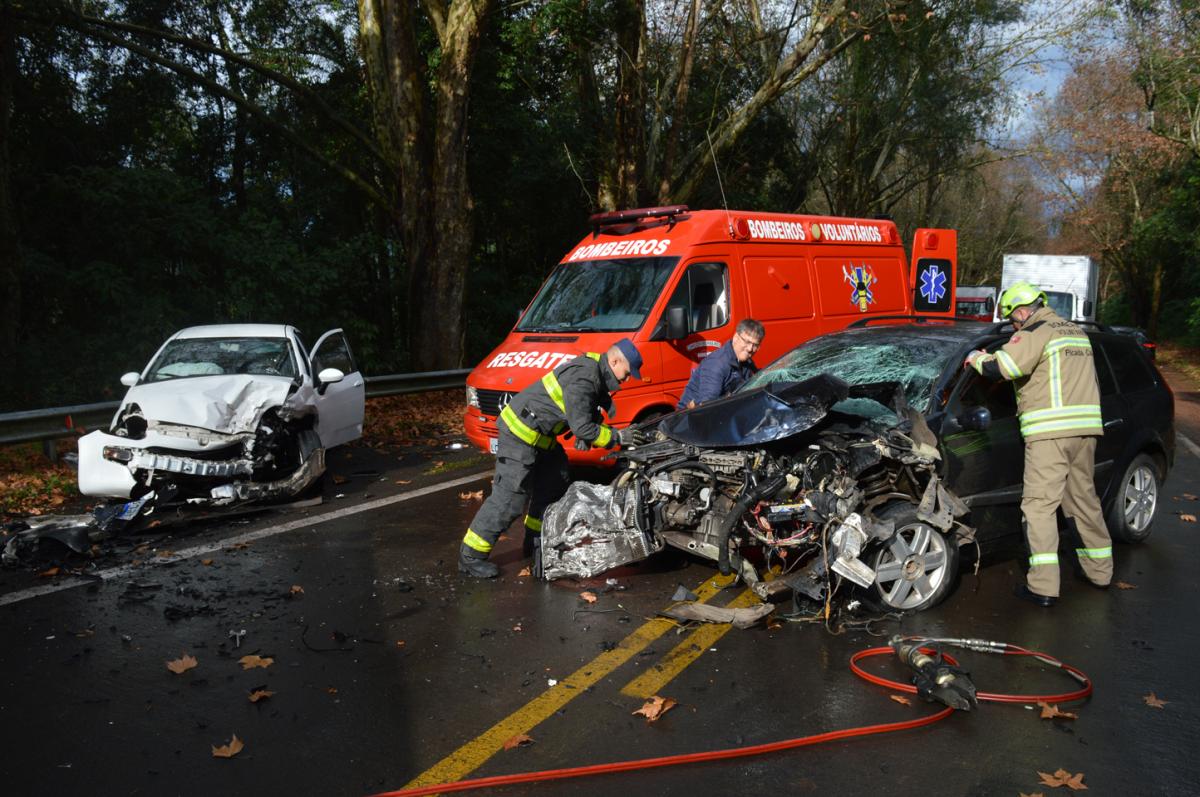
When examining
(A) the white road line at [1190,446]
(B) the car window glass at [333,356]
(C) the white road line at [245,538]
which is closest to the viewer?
(C) the white road line at [245,538]

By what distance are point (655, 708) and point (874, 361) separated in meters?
3.21

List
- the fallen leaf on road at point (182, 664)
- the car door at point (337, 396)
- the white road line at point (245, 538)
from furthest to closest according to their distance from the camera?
the car door at point (337, 396) → the white road line at point (245, 538) → the fallen leaf on road at point (182, 664)

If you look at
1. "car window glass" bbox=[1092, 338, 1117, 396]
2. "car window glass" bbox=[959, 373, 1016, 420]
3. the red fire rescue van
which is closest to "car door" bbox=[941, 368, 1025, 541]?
"car window glass" bbox=[959, 373, 1016, 420]

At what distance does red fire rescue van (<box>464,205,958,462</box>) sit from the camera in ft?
28.3

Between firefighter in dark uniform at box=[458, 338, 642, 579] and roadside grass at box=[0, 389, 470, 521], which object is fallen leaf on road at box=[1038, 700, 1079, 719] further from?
roadside grass at box=[0, 389, 470, 521]

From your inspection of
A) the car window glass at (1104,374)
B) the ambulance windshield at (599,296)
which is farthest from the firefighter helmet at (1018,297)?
the ambulance windshield at (599,296)

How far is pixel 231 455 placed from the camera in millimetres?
7660

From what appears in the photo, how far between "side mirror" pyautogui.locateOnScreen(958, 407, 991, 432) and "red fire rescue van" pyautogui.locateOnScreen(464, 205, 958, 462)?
323cm

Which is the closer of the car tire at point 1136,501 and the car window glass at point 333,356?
the car tire at point 1136,501

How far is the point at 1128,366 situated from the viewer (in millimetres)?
6930

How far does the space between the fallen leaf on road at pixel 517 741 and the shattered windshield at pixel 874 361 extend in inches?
117

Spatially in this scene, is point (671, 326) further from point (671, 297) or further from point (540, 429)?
point (540, 429)

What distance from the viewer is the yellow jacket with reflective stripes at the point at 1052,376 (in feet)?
18.6

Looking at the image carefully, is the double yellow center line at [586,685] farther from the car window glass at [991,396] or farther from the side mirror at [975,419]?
the car window glass at [991,396]
